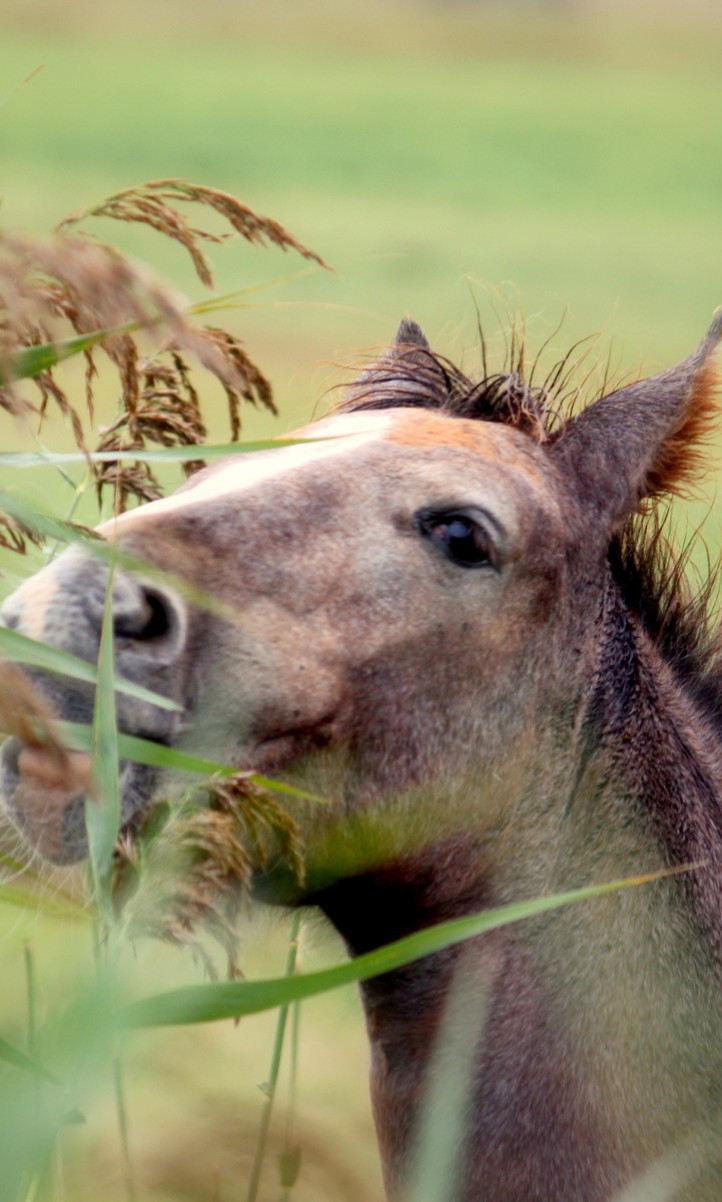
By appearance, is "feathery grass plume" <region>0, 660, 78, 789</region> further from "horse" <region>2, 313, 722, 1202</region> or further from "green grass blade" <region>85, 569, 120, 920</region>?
"horse" <region>2, 313, 722, 1202</region>

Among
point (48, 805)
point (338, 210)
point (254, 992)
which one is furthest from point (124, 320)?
point (338, 210)

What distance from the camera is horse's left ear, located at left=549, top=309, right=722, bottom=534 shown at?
2645 millimetres

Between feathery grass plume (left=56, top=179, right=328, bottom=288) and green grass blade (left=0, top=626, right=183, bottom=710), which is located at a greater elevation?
feathery grass plume (left=56, top=179, right=328, bottom=288)

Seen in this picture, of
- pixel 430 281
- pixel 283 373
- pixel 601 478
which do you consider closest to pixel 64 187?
pixel 430 281

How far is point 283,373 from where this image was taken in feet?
38.3

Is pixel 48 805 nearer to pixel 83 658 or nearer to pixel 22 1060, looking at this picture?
pixel 83 658

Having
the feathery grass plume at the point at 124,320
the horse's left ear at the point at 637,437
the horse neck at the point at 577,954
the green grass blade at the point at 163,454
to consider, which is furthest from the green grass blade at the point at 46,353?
the horse's left ear at the point at 637,437

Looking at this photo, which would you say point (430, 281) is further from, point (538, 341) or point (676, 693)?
point (676, 693)

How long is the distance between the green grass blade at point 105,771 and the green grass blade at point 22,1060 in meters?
0.20

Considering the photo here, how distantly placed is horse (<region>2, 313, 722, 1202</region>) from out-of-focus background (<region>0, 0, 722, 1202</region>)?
0.32m

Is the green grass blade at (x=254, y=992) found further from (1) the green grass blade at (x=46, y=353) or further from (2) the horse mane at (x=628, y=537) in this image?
(2) the horse mane at (x=628, y=537)

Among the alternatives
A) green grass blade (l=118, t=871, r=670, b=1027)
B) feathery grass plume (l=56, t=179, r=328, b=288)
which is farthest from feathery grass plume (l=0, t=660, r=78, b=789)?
feathery grass plume (l=56, t=179, r=328, b=288)

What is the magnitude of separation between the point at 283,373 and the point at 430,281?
3.77 m

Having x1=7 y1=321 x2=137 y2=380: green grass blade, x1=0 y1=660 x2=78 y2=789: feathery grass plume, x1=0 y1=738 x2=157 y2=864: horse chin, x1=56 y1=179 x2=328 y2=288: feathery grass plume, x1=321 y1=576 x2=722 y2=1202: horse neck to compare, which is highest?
x1=56 y1=179 x2=328 y2=288: feathery grass plume
